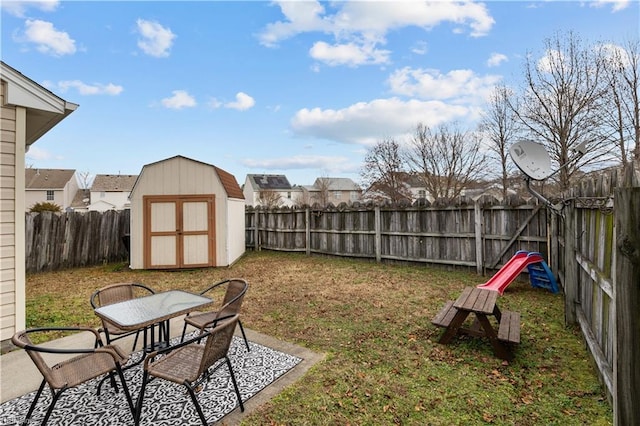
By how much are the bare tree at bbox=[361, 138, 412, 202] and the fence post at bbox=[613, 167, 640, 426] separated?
20281 mm

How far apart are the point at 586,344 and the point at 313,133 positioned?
19.6 meters

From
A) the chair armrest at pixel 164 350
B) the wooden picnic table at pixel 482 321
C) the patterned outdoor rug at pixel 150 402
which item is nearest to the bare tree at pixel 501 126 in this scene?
the wooden picnic table at pixel 482 321

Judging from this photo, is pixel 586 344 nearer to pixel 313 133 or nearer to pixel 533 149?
pixel 533 149

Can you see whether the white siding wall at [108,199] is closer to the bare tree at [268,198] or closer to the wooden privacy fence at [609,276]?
the bare tree at [268,198]

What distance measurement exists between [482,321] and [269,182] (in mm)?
44530

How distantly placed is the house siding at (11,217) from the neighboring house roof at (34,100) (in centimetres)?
9

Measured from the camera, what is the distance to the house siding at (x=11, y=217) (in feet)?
12.6

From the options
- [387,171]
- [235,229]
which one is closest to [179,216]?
[235,229]

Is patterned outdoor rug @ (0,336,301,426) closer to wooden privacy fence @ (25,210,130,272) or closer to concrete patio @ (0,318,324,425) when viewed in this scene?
concrete patio @ (0,318,324,425)

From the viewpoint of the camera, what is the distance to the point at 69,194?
3375cm

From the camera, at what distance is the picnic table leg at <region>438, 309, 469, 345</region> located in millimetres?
3617

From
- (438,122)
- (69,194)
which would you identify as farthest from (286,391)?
(69,194)

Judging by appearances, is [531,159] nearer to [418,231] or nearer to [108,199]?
[418,231]

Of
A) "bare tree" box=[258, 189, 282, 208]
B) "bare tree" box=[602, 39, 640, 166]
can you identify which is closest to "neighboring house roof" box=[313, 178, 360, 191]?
"bare tree" box=[258, 189, 282, 208]
